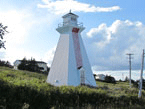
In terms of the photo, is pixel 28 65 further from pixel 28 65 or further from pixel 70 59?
pixel 70 59

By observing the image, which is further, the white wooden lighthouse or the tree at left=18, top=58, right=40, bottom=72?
the tree at left=18, top=58, right=40, bottom=72

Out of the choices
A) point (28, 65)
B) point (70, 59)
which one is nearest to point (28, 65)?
point (28, 65)

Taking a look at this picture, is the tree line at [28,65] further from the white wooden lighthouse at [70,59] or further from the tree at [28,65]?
the white wooden lighthouse at [70,59]

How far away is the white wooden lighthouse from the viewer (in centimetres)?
2434

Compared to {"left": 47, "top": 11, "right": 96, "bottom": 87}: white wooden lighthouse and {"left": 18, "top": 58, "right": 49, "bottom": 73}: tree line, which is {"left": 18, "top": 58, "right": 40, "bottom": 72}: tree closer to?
{"left": 18, "top": 58, "right": 49, "bottom": 73}: tree line

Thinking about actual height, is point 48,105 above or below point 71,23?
below

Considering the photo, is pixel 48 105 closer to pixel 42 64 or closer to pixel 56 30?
pixel 56 30

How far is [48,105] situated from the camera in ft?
40.9

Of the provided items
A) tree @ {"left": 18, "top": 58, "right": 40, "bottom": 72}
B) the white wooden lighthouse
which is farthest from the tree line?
the white wooden lighthouse

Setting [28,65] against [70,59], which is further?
[28,65]

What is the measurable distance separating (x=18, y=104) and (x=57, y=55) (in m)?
15.6

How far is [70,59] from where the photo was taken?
24891 mm

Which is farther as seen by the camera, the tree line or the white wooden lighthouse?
the tree line

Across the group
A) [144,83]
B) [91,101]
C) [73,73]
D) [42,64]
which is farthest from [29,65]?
[91,101]
